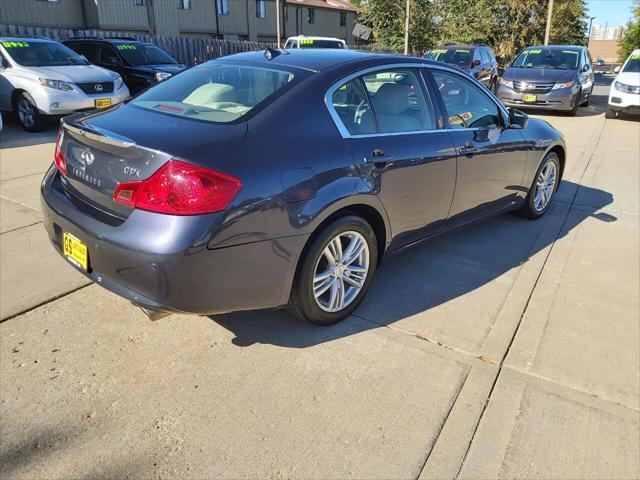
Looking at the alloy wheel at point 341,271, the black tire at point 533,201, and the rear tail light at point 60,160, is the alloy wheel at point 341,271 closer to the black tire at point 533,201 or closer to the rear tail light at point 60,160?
the rear tail light at point 60,160

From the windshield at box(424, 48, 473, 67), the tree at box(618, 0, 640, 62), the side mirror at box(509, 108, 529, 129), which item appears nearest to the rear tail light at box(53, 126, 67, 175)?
the side mirror at box(509, 108, 529, 129)

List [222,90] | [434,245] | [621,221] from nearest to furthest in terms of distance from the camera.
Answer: [222,90] < [434,245] < [621,221]

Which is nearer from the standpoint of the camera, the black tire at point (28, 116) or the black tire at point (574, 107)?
the black tire at point (28, 116)

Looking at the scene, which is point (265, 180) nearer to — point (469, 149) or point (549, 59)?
point (469, 149)

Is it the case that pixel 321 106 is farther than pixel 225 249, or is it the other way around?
pixel 321 106

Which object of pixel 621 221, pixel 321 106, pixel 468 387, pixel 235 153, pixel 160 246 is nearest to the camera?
pixel 160 246

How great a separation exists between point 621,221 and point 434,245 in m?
2.38

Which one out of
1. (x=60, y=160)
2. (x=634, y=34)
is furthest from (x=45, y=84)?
(x=634, y=34)

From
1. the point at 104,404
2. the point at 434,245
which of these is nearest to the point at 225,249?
the point at 104,404

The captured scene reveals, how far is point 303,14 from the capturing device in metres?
42.5

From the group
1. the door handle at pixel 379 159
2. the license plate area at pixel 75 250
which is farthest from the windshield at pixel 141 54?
the door handle at pixel 379 159

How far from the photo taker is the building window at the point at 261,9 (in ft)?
122

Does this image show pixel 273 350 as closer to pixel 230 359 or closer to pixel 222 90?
pixel 230 359

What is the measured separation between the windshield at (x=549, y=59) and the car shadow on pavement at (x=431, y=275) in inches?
363
